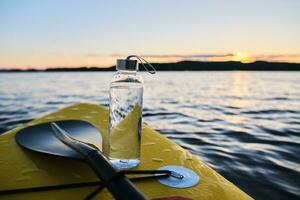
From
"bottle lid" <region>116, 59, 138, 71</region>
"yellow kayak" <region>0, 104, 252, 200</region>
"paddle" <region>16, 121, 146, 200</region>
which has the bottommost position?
"yellow kayak" <region>0, 104, 252, 200</region>

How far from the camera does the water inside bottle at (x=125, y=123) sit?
4.68 feet

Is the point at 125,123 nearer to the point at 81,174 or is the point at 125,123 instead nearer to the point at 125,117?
the point at 125,117

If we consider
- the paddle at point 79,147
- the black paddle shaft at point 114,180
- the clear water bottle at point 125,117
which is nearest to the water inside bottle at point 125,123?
the clear water bottle at point 125,117

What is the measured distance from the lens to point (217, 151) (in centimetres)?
462

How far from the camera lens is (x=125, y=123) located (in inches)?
56.4

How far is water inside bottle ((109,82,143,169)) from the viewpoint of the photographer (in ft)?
4.68

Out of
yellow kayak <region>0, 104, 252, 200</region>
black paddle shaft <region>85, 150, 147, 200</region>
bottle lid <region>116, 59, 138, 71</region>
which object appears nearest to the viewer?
black paddle shaft <region>85, 150, 147, 200</region>

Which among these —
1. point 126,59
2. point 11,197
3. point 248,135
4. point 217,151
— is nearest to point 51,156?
point 11,197

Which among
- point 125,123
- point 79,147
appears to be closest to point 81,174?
point 79,147

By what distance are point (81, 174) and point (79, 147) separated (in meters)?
0.18

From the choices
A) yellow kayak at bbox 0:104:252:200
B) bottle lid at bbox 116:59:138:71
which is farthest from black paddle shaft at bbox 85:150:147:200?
bottle lid at bbox 116:59:138:71

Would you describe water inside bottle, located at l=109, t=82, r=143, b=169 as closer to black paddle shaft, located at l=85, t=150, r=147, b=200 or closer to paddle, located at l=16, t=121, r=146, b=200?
paddle, located at l=16, t=121, r=146, b=200

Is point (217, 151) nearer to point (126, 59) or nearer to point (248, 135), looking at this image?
point (248, 135)

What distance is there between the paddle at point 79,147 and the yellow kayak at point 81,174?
6 cm
